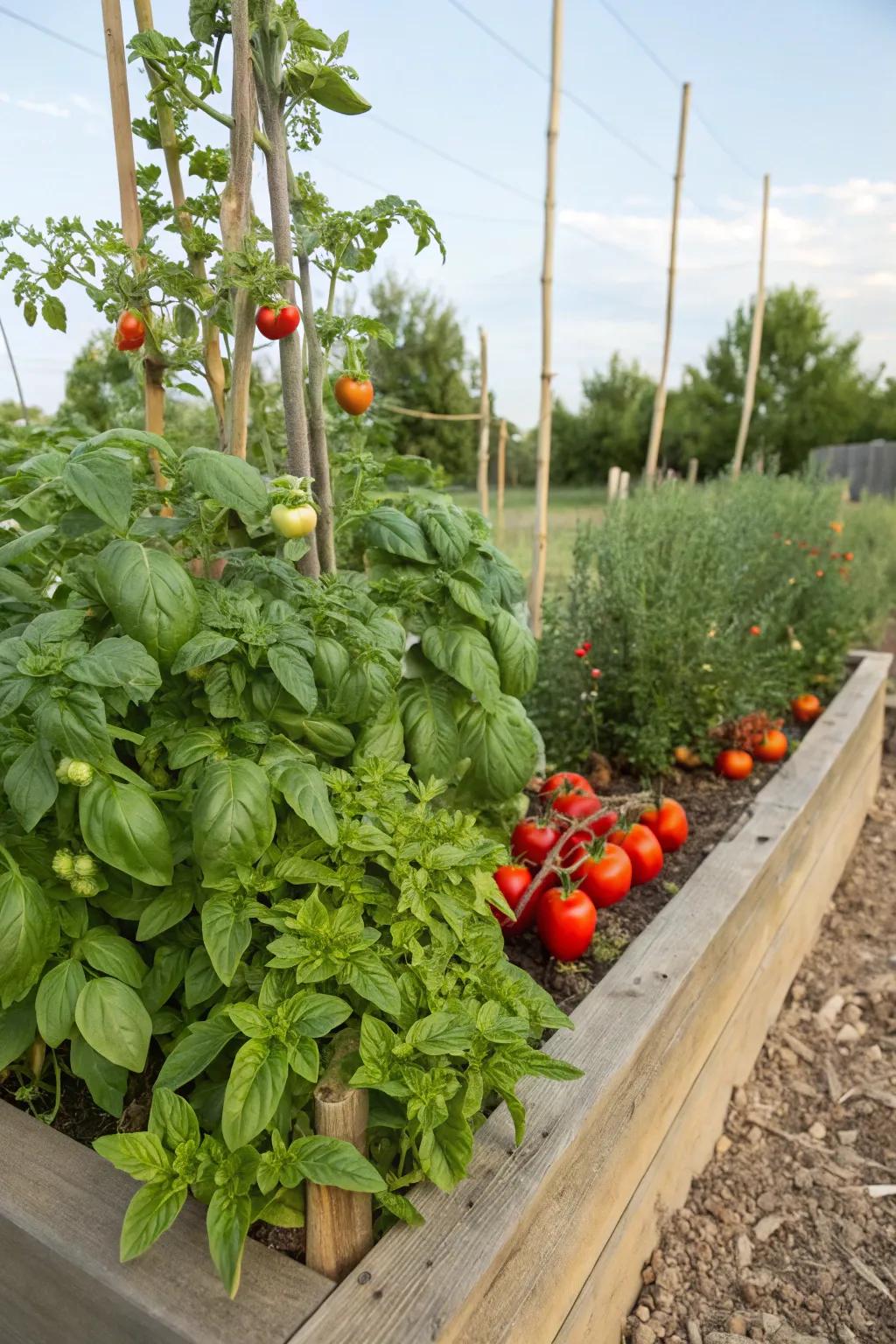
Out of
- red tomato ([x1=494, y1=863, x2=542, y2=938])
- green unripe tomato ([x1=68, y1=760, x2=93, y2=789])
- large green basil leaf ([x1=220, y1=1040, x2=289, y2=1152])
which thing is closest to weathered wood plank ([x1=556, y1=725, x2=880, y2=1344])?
red tomato ([x1=494, y1=863, x2=542, y2=938])

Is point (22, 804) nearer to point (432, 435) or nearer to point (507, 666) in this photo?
point (507, 666)

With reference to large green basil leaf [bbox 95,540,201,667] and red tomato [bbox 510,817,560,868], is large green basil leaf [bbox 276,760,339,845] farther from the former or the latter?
red tomato [bbox 510,817,560,868]

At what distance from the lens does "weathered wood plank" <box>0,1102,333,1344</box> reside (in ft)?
2.99

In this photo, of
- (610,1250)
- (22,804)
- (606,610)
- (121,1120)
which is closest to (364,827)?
(22,804)

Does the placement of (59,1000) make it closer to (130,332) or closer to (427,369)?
(130,332)

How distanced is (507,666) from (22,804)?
0.88 meters

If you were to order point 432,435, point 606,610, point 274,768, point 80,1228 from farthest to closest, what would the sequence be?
point 432,435 < point 606,610 < point 274,768 < point 80,1228

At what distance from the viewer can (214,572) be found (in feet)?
5.00

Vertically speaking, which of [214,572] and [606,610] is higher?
[214,572]

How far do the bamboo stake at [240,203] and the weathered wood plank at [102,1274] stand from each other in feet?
3.43

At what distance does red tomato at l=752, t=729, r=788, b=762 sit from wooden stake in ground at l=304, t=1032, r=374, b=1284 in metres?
2.12

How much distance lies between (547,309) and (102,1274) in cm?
282

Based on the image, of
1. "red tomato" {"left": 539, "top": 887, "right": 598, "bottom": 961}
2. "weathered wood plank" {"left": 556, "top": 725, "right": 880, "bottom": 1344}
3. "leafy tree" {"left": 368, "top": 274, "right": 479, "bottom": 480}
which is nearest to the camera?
"weathered wood plank" {"left": 556, "top": 725, "right": 880, "bottom": 1344}

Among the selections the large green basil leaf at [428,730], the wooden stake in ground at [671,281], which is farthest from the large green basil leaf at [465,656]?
Result: the wooden stake in ground at [671,281]
